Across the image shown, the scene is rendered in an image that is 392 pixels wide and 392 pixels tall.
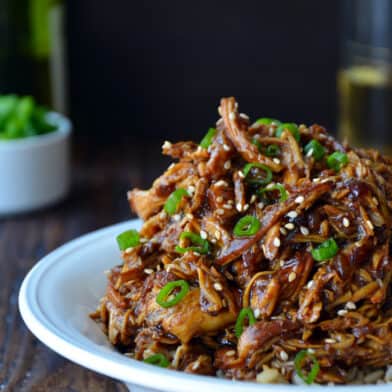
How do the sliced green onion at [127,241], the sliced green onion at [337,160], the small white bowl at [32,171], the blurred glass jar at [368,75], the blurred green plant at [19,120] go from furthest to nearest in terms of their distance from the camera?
1. the blurred glass jar at [368,75]
2. the blurred green plant at [19,120]
3. the small white bowl at [32,171]
4. the sliced green onion at [127,241]
5. the sliced green onion at [337,160]

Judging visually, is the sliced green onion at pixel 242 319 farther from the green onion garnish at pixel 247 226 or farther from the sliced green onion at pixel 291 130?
the sliced green onion at pixel 291 130

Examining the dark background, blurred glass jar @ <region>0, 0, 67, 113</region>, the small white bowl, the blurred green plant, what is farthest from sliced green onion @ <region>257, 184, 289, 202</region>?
the dark background

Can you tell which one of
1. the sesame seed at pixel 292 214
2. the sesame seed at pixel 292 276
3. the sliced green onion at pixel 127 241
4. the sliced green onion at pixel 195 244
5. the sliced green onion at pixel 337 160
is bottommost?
the sliced green onion at pixel 127 241

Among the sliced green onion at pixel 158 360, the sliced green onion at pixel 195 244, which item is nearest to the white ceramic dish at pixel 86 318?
the sliced green onion at pixel 158 360

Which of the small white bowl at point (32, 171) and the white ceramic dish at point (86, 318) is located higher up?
the white ceramic dish at point (86, 318)

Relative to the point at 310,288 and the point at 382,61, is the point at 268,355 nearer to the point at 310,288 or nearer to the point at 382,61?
the point at 310,288

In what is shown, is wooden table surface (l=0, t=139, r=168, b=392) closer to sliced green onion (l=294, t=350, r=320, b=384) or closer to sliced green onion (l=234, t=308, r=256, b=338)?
sliced green onion (l=234, t=308, r=256, b=338)

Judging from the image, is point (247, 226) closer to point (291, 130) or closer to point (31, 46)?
point (291, 130)
